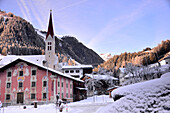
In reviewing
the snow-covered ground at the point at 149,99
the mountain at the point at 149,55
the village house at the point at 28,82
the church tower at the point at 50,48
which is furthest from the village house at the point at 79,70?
the snow-covered ground at the point at 149,99

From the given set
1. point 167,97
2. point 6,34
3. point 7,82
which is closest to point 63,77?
point 7,82

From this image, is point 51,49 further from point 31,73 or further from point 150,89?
point 150,89

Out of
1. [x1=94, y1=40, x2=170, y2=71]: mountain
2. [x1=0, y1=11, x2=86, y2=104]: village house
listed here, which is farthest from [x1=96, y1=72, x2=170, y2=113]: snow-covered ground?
[x1=94, y1=40, x2=170, y2=71]: mountain

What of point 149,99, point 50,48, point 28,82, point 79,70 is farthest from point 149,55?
point 149,99

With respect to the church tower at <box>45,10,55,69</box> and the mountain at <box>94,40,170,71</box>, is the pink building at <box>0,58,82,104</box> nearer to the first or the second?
the church tower at <box>45,10,55,69</box>

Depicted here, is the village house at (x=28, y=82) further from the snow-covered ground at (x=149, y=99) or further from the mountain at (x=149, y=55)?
the mountain at (x=149, y=55)

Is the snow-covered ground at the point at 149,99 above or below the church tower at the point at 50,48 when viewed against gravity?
below

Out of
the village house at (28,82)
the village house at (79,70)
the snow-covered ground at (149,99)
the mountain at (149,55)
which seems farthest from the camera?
the village house at (79,70)

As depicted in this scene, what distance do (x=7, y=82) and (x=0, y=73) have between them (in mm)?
2560

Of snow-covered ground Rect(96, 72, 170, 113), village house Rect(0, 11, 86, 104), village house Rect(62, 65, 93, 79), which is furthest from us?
village house Rect(62, 65, 93, 79)

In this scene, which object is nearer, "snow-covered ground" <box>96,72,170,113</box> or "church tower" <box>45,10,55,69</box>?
"snow-covered ground" <box>96,72,170,113</box>

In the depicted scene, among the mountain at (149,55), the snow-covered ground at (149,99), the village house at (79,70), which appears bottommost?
the snow-covered ground at (149,99)

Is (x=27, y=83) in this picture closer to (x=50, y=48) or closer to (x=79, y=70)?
(x=50, y=48)

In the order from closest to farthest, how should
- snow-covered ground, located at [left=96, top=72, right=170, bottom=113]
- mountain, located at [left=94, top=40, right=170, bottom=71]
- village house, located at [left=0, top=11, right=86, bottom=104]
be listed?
snow-covered ground, located at [left=96, top=72, right=170, bottom=113] → village house, located at [left=0, top=11, right=86, bottom=104] → mountain, located at [left=94, top=40, right=170, bottom=71]
